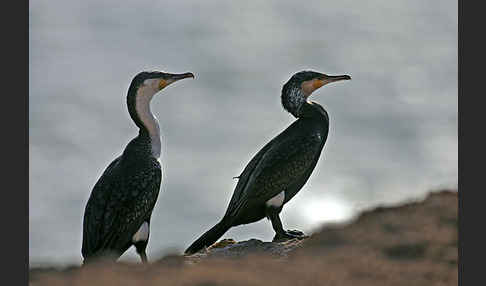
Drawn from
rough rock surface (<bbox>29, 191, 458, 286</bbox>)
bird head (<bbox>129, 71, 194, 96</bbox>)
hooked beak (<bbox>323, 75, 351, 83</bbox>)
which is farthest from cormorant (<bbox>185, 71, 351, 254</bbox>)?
bird head (<bbox>129, 71, 194, 96</bbox>)

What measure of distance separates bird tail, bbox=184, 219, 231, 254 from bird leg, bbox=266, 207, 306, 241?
736 mm

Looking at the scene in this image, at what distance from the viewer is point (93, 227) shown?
19.5 meters

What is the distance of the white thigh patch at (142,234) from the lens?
1983cm

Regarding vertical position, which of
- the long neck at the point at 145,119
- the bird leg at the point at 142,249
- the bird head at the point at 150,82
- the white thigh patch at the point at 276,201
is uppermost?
the bird head at the point at 150,82

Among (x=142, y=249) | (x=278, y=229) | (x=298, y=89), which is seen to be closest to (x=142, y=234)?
(x=142, y=249)

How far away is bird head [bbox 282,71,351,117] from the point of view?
21.9 meters

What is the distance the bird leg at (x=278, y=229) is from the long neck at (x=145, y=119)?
205cm

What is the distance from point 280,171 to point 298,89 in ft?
5.75

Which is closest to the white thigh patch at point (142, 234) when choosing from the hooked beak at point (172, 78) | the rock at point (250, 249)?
the rock at point (250, 249)

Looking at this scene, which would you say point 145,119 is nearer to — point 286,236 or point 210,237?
point 210,237

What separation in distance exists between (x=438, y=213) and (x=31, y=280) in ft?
21.5

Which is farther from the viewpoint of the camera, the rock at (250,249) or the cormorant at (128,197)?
the rock at (250,249)

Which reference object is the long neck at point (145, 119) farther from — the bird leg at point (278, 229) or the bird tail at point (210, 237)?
the bird leg at point (278, 229)

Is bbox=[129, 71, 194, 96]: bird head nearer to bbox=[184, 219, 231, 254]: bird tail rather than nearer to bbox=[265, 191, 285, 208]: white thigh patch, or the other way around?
bbox=[184, 219, 231, 254]: bird tail
